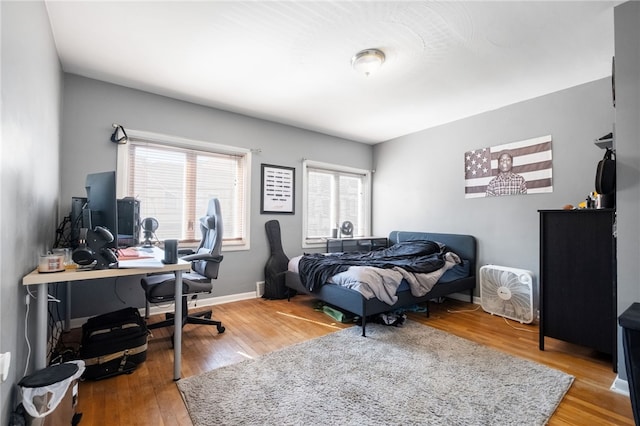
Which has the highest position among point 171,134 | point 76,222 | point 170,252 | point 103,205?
point 171,134

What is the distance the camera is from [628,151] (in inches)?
73.7

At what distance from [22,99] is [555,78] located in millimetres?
4142

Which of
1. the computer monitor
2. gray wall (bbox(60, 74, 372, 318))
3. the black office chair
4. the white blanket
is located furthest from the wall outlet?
the white blanket

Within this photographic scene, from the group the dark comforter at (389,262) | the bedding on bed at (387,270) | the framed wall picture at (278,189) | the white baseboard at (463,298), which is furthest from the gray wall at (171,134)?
the white baseboard at (463,298)

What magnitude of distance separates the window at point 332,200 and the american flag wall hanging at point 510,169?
1.85 metres

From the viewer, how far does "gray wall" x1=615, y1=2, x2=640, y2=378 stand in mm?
1834

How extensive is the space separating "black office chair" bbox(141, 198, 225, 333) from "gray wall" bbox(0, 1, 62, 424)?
2.47ft

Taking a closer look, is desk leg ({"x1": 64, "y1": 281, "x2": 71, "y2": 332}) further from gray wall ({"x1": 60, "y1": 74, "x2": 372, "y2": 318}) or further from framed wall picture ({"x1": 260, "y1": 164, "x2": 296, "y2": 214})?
framed wall picture ({"x1": 260, "y1": 164, "x2": 296, "y2": 214})

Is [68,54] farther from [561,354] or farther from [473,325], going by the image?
[561,354]

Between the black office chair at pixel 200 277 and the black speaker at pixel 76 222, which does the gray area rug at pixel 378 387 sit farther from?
the black speaker at pixel 76 222

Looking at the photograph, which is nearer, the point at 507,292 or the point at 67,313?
the point at 67,313

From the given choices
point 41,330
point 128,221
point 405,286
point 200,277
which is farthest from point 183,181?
point 405,286

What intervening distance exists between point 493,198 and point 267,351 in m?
3.22

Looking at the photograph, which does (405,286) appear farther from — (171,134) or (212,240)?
(171,134)
